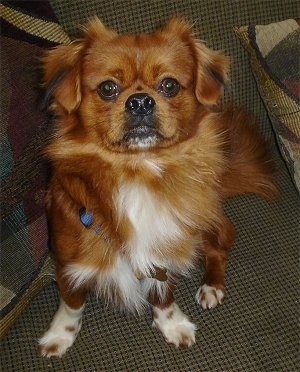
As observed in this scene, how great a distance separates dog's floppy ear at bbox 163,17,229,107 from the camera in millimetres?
1365

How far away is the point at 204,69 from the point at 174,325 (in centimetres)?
68

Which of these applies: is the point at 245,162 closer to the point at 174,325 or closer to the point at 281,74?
the point at 281,74

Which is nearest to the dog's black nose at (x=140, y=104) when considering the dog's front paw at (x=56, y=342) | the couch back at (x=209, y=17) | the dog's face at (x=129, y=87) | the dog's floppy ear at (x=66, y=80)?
the dog's face at (x=129, y=87)

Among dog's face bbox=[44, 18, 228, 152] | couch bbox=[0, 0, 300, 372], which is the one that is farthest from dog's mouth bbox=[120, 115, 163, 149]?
couch bbox=[0, 0, 300, 372]

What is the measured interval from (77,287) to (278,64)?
2.93 ft

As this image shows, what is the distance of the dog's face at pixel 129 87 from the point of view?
1253 mm

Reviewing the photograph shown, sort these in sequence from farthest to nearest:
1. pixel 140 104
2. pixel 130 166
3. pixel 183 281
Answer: pixel 183 281
pixel 130 166
pixel 140 104

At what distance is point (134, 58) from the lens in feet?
4.15

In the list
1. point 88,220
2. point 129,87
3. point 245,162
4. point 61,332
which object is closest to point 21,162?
point 88,220

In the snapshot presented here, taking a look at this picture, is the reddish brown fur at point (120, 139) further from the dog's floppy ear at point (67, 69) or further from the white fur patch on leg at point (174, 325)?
the white fur patch on leg at point (174, 325)

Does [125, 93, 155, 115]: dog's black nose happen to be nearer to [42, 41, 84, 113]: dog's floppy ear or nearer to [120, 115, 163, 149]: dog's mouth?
[120, 115, 163, 149]: dog's mouth

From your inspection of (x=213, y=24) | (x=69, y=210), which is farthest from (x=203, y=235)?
(x=213, y=24)

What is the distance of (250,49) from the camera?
1.71m

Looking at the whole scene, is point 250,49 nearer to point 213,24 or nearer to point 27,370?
point 213,24
